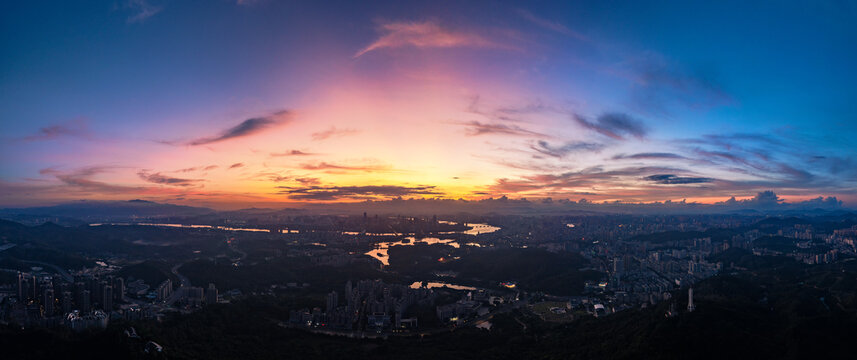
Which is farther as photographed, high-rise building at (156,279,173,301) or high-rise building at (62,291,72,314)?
high-rise building at (156,279,173,301)

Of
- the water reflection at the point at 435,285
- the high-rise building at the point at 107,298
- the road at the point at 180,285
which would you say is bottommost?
the water reflection at the point at 435,285

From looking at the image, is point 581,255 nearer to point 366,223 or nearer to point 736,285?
point 736,285

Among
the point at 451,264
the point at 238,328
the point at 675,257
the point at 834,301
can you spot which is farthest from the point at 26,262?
the point at 675,257

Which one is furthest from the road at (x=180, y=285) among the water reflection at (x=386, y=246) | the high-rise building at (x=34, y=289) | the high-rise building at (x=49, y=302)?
the water reflection at (x=386, y=246)

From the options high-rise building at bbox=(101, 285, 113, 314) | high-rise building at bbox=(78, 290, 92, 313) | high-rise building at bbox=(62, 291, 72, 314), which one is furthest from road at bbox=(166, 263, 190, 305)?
high-rise building at bbox=(62, 291, 72, 314)

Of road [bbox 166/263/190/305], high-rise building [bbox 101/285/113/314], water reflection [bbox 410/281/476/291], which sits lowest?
water reflection [bbox 410/281/476/291]

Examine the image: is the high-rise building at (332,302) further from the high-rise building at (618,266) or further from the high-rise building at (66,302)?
the high-rise building at (618,266)

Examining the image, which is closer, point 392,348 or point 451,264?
point 392,348

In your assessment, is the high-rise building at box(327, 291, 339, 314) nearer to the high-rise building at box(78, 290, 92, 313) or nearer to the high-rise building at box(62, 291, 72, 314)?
the high-rise building at box(78, 290, 92, 313)

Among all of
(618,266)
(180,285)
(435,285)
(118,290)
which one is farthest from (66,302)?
(618,266)

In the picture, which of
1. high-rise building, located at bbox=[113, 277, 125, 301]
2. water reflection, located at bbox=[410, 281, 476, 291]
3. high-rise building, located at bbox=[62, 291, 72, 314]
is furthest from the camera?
water reflection, located at bbox=[410, 281, 476, 291]

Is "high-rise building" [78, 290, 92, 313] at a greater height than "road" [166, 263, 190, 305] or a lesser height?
greater
